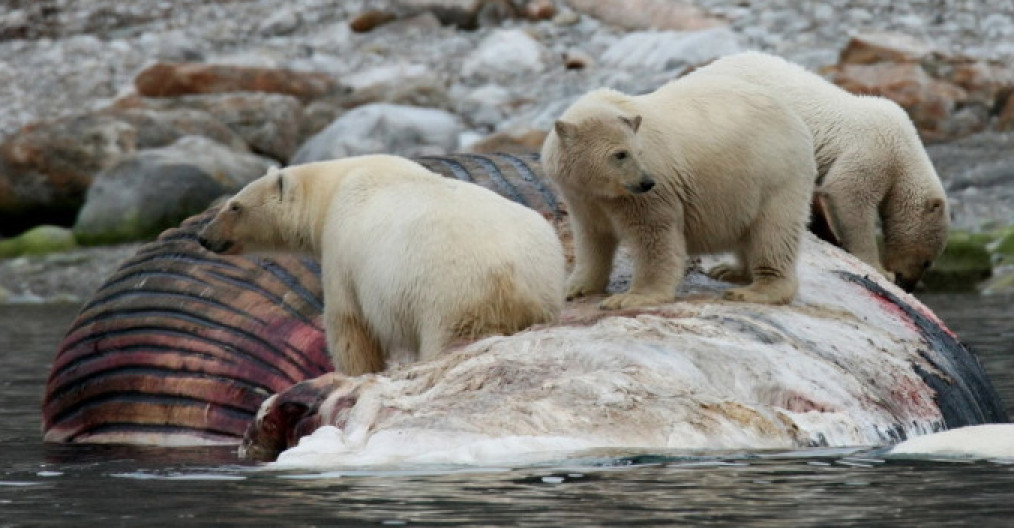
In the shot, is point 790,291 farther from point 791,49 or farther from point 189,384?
point 791,49

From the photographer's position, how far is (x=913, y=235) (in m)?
10.3

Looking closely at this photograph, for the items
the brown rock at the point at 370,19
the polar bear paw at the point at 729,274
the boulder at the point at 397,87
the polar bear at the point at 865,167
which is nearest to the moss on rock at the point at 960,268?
the polar bear at the point at 865,167

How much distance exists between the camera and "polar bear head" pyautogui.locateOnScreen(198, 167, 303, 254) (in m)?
7.38

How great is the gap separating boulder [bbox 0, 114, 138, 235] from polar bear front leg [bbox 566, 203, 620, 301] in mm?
18261

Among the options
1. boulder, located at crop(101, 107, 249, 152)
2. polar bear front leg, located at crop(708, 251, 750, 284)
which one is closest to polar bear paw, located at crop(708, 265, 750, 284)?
polar bear front leg, located at crop(708, 251, 750, 284)

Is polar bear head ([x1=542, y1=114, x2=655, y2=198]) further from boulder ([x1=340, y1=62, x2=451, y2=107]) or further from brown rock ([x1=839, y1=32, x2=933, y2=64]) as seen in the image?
boulder ([x1=340, y1=62, x2=451, y2=107])

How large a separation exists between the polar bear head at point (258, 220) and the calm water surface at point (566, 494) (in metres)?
1.43

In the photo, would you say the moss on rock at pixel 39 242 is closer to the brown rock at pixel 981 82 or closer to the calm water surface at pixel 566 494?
the brown rock at pixel 981 82

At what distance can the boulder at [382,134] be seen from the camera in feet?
82.1

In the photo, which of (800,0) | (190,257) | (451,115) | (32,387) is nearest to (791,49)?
(800,0)

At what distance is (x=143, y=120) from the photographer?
86.2 feet

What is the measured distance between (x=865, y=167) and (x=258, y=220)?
12.5 feet

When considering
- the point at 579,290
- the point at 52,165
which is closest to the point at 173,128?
the point at 52,165

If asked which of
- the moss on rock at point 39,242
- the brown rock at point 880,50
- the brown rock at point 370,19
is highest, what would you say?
the brown rock at point 880,50
